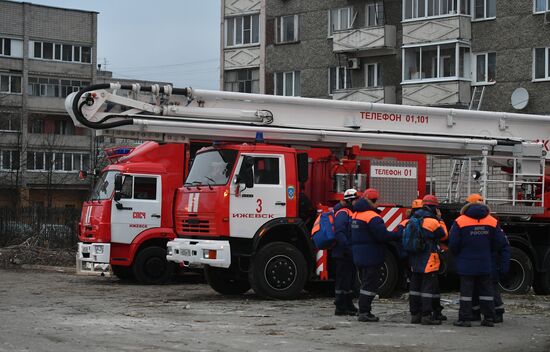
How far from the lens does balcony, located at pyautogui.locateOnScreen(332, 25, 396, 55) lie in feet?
145

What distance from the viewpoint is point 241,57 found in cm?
5178

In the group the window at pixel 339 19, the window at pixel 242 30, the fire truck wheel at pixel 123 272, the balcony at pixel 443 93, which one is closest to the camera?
the fire truck wheel at pixel 123 272

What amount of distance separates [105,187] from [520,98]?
2163 cm

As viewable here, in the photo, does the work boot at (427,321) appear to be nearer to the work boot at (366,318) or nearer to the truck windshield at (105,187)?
the work boot at (366,318)

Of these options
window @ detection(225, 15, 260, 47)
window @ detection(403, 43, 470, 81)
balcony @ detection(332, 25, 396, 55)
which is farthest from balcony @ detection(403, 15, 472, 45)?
window @ detection(225, 15, 260, 47)

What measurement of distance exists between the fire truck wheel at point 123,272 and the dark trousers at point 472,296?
10.2 metres

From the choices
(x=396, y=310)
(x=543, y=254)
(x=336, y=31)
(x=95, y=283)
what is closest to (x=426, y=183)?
(x=543, y=254)

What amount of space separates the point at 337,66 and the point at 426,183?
2785 centimetres

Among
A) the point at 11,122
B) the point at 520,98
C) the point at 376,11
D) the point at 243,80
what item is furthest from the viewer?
the point at 11,122

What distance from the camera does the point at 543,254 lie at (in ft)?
64.9

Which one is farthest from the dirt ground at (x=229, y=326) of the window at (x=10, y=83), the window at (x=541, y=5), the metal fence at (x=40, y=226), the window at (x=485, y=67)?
the window at (x=10, y=83)

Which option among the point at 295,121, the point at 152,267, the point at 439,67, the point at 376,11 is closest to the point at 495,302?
the point at 295,121

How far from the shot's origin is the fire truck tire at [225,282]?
62.7 feet

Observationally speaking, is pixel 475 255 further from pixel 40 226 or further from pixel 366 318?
pixel 40 226
